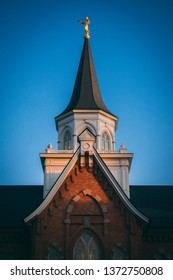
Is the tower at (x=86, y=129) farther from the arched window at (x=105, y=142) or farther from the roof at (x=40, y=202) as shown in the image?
the roof at (x=40, y=202)

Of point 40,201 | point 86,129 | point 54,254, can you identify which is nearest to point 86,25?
point 86,129

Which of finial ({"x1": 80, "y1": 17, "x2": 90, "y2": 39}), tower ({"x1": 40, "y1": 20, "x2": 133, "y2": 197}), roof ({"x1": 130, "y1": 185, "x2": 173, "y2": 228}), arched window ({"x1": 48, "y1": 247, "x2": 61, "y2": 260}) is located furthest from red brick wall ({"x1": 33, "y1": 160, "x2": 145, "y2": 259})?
finial ({"x1": 80, "y1": 17, "x2": 90, "y2": 39})

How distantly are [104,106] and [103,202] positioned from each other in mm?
10665

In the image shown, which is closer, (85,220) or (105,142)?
(85,220)

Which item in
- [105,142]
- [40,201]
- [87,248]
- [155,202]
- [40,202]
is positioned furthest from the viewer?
[105,142]

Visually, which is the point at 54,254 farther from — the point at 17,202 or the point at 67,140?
the point at 67,140

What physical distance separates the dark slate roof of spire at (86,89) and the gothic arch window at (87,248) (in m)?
10.8

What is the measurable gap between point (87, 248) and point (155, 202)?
789 centimetres

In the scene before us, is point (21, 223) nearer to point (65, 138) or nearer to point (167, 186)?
point (65, 138)

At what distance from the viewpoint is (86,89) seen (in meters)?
39.5

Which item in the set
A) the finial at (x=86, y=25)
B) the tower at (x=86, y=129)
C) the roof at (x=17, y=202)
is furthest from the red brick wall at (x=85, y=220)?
the finial at (x=86, y=25)

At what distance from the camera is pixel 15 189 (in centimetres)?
3744

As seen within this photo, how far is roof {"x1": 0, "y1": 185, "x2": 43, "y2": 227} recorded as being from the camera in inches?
1289
